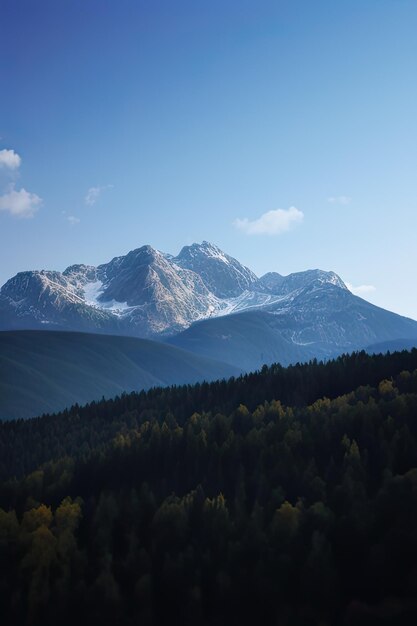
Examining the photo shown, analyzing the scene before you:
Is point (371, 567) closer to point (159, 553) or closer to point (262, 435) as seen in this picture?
point (159, 553)

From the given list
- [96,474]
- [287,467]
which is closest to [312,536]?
[287,467]

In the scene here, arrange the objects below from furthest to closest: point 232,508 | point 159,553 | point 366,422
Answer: point 366,422
point 232,508
point 159,553

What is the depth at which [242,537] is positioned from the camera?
122 metres

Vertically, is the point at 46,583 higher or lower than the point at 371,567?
lower

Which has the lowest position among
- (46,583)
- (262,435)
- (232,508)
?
(46,583)

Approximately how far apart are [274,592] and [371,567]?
1568cm

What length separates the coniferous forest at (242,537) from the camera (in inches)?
4158

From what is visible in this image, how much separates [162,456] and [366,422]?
59211 millimetres

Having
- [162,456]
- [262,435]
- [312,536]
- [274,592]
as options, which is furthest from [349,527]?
[162,456]

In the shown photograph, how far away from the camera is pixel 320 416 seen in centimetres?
18525

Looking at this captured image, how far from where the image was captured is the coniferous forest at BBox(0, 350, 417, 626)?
106 meters

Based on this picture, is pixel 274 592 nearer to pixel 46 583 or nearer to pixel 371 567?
pixel 371 567

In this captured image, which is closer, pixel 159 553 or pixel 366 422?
pixel 159 553

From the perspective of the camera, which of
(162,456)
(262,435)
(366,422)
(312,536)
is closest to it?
(312,536)
